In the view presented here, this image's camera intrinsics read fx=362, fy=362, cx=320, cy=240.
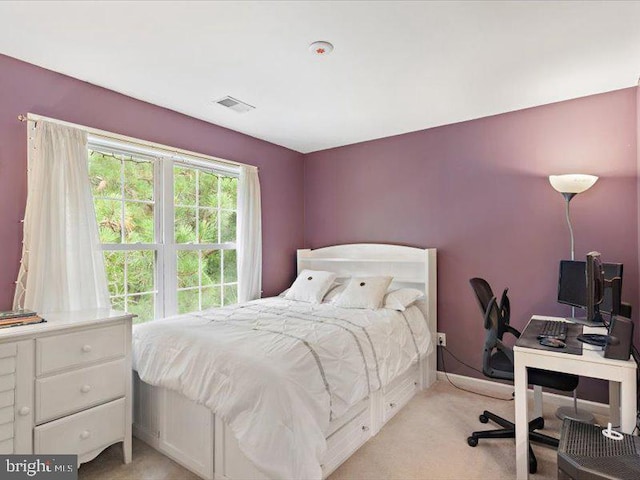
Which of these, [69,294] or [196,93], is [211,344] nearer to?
[69,294]

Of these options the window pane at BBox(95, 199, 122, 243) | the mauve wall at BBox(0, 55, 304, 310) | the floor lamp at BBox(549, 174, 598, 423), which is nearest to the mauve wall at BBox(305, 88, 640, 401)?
the floor lamp at BBox(549, 174, 598, 423)

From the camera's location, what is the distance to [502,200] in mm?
3191

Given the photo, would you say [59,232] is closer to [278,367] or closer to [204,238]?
[204,238]

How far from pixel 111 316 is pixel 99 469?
0.89 m

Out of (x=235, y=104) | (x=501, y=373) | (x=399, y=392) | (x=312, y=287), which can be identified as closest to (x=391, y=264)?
(x=312, y=287)

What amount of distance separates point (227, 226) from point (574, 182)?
2.96 metres

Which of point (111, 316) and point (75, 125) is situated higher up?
point (75, 125)

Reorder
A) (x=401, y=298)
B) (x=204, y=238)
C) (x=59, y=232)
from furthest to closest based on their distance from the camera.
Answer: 1. (x=204, y=238)
2. (x=401, y=298)
3. (x=59, y=232)

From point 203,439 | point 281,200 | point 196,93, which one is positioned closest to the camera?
point 203,439

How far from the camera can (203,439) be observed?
1991 millimetres

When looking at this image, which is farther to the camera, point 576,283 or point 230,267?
point 230,267

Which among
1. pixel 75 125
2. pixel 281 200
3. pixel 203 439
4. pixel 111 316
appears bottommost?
pixel 203 439

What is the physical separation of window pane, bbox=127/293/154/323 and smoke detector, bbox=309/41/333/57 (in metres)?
2.24

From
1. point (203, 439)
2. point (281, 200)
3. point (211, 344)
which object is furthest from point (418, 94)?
point (203, 439)
